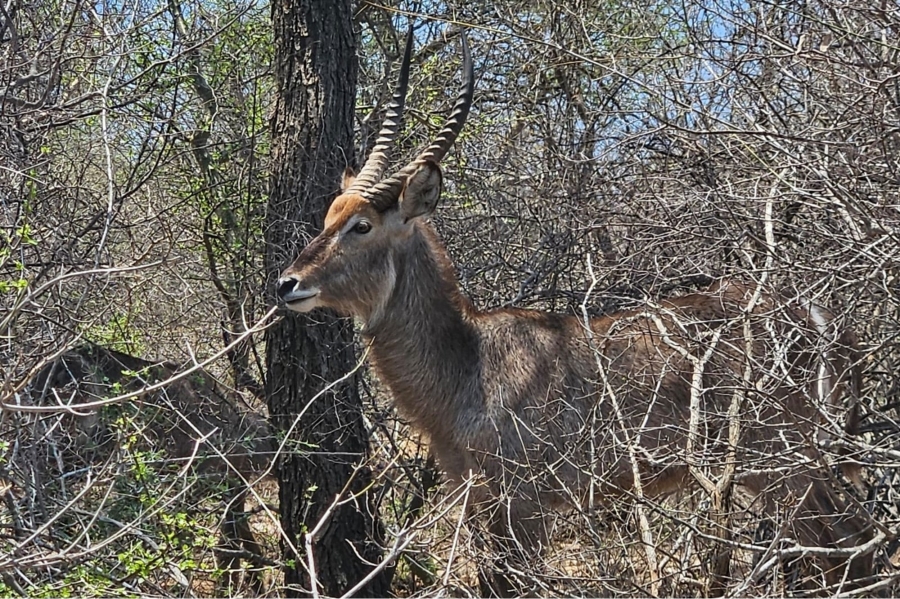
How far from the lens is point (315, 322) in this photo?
7078 mm

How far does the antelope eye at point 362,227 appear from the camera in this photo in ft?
21.3

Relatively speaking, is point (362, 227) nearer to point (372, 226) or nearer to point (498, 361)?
point (372, 226)

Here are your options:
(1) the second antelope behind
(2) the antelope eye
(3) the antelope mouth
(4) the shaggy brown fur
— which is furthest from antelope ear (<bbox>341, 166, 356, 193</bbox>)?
(3) the antelope mouth

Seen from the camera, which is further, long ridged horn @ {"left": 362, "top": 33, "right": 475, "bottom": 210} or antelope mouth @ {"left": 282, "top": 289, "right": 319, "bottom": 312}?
long ridged horn @ {"left": 362, "top": 33, "right": 475, "bottom": 210}

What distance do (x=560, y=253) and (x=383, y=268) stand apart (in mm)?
1198

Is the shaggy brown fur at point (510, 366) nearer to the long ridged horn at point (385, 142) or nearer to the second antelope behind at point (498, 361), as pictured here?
the second antelope behind at point (498, 361)

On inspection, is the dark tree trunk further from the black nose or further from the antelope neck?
the black nose

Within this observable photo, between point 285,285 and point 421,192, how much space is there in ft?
3.27

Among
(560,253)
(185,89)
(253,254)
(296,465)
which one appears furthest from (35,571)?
(185,89)

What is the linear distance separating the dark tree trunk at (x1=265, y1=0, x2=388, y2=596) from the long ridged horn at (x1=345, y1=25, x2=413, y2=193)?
449 millimetres

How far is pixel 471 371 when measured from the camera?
6457 millimetres

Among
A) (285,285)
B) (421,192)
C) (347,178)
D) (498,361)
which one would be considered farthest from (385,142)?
(498,361)

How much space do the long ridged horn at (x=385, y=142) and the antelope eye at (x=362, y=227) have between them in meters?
0.19

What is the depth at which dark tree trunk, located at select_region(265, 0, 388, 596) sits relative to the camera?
7031mm
